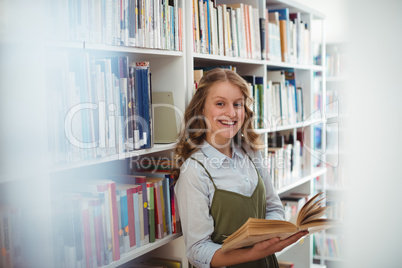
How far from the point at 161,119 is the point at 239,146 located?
371 millimetres

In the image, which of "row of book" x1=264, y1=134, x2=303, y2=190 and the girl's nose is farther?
"row of book" x1=264, y1=134, x2=303, y2=190

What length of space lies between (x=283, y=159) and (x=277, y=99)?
371 mm

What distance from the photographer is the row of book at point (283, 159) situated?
86.2 inches

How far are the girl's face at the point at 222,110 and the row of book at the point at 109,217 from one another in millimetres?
269

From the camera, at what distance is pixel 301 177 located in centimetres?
252

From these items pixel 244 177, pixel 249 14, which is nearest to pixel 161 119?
pixel 244 177

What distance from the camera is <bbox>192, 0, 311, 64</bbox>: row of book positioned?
1.60 m

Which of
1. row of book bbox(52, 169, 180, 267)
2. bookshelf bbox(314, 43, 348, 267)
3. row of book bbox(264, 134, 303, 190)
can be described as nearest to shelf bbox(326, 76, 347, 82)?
bookshelf bbox(314, 43, 348, 267)

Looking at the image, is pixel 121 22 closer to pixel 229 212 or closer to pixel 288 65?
pixel 229 212

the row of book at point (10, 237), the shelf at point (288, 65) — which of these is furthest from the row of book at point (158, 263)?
the shelf at point (288, 65)

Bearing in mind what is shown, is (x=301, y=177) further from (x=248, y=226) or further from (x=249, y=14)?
(x=248, y=226)

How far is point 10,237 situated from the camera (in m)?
0.96

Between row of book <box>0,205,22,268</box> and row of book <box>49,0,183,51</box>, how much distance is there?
1.53 ft

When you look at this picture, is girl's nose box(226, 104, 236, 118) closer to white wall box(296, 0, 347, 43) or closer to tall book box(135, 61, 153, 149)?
tall book box(135, 61, 153, 149)
